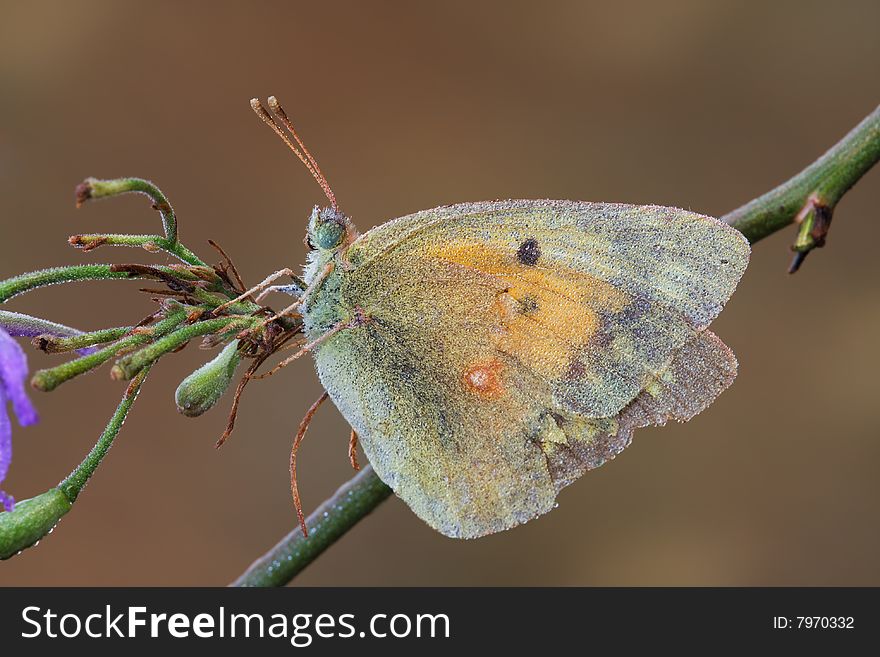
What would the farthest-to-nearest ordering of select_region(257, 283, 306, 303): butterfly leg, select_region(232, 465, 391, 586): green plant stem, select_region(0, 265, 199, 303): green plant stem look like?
select_region(232, 465, 391, 586): green plant stem → select_region(257, 283, 306, 303): butterfly leg → select_region(0, 265, 199, 303): green plant stem

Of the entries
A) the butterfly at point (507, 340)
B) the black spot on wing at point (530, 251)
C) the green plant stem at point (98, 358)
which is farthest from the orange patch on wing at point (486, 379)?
the green plant stem at point (98, 358)

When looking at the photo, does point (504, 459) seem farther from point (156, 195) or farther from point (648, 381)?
point (156, 195)

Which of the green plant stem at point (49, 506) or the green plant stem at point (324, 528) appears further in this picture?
the green plant stem at point (324, 528)

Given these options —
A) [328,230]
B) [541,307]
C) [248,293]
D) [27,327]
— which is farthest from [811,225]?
[27,327]

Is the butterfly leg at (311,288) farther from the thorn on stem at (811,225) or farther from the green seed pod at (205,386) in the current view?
the thorn on stem at (811,225)

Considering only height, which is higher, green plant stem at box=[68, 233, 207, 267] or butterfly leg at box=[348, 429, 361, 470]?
green plant stem at box=[68, 233, 207, 267]

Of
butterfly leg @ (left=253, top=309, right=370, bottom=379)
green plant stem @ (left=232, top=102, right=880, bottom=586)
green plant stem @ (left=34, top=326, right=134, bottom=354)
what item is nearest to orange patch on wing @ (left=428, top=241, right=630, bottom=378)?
butterfly leg @ (left=253, top=309, right=370, bottom=379)

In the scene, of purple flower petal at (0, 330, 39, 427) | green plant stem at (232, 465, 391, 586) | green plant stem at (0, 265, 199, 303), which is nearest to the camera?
purple flower petal at (0, 330, 39, 427)

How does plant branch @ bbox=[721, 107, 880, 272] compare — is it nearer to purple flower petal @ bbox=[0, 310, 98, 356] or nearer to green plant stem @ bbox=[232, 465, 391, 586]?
green plant stem @ bbox=[232, 465, 391, 586]
